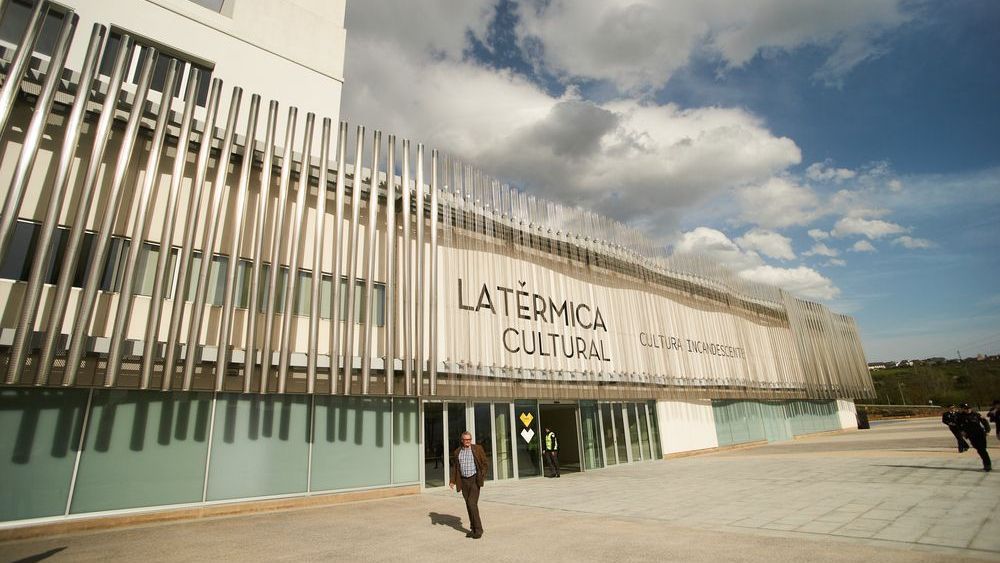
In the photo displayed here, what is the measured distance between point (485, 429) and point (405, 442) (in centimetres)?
328

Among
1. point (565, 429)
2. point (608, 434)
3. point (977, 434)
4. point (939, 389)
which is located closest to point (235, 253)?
point (565, 429)

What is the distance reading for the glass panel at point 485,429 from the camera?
1723cm

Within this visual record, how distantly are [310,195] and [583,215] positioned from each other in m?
13.0

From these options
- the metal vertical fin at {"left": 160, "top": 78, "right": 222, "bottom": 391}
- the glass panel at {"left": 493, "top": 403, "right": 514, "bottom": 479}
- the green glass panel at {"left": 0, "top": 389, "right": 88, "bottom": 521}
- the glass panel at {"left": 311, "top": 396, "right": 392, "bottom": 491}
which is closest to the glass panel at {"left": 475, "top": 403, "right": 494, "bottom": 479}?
the glass panel at {"left": 493, "top": 403, "right": 514, "bottom": 479}

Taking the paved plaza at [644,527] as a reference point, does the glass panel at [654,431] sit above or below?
above

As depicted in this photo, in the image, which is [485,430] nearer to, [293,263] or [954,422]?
[293,263]

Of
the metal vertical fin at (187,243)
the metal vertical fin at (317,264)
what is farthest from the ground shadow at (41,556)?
the metal vertical fin at (317,264)

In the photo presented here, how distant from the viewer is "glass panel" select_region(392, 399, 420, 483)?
15.1 meters

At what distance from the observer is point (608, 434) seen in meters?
22.1

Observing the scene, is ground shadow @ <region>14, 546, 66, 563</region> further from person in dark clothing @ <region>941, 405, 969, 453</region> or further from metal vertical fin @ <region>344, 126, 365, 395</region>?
person in dark clothing @ <region>941, 405, 969, 453</region>

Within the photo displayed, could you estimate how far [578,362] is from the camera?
2052cm

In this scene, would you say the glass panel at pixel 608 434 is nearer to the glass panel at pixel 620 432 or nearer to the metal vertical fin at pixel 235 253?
the glass panel at pixel 620 432

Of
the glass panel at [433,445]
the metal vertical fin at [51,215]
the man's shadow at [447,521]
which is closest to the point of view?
the metal vertical fin at [51,215]

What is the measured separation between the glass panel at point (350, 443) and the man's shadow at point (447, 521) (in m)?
3.78
